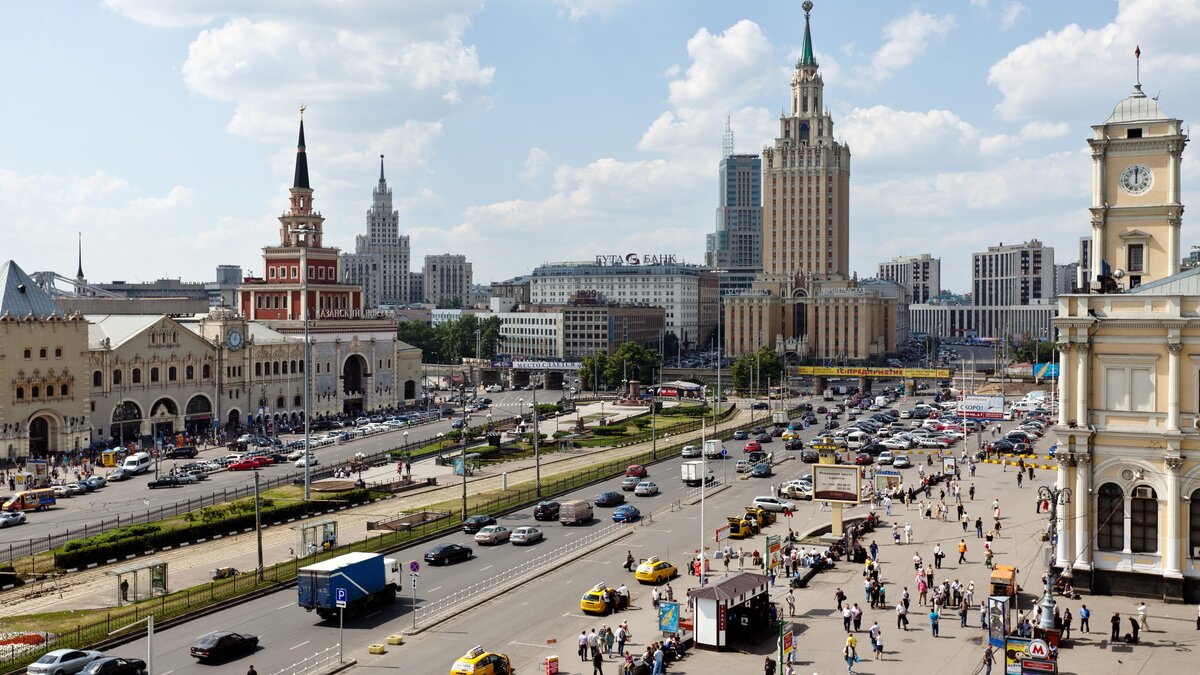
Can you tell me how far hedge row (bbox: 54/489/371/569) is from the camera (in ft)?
173

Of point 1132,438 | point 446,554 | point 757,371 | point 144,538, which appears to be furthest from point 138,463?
point 757,371

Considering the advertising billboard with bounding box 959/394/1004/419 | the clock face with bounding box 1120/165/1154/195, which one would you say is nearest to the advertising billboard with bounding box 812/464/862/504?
the clock face with bounding box 1120/165/1154/195

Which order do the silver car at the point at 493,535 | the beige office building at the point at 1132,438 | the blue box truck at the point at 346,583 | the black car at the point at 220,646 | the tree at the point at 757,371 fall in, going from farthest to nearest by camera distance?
the tree at the point at 757,371
the silver car at the point at 493,535
the beige office building at the point at 1132,438
the blue box truck at the point at 346,583
the black car at the point at 220,646

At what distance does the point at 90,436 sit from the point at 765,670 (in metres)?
78.3

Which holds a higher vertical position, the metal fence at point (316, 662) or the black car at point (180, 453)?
the black car at point (180, 453)

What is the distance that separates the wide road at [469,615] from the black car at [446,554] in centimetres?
44

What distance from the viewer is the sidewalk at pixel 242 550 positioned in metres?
47.5

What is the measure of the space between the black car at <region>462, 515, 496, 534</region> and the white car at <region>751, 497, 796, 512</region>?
56.0ft

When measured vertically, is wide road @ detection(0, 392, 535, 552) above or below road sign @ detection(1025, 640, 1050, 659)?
below

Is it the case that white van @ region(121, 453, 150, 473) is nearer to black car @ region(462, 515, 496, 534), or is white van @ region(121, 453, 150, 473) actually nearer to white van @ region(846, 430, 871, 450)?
black car @ region(462, 515, 496, 534)

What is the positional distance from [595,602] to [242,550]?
72.8 feet

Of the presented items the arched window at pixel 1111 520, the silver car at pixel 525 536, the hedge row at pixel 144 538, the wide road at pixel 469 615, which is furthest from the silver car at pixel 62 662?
the arched window at pixel 1111 520

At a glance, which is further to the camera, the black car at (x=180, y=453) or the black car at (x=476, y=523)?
the black car at (x=180, y=453)

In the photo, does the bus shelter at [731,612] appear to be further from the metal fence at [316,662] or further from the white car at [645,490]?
the white car at [645,490]
